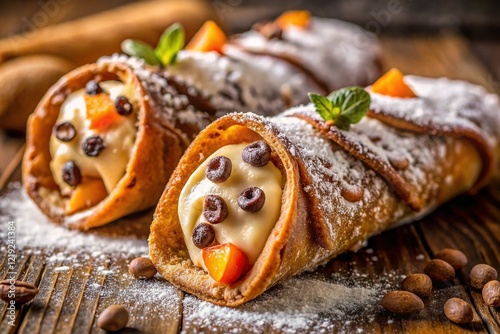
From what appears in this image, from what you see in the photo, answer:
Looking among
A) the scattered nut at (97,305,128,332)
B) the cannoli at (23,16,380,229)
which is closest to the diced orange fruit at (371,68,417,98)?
the cannoli at (23,16,380,229)

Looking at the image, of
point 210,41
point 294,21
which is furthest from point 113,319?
point 294,21

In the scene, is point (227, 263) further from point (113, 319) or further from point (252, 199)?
point (113, 319)

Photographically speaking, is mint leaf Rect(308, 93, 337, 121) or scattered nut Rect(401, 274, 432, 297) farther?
mint leaf Rect(308, 93, 337, 121)

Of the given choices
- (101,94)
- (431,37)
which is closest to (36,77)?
(101,94)

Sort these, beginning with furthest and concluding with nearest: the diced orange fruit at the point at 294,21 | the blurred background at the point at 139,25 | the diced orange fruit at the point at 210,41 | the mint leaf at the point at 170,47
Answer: the diced orange fruit at the point at 294,21
the blurred background at the point at 139,25
the diced orange fruit at the point at 210,41
the mint leaf at the point at 170,47

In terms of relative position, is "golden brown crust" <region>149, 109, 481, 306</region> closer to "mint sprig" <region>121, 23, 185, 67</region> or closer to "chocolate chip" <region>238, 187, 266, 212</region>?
"chocolate chip" <region>238, 187, 266, 212</region>

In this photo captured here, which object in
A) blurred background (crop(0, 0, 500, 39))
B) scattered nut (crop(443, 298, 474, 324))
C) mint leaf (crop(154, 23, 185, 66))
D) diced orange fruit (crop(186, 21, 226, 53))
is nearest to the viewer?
scattered nut (crop(443, 298, 474, 324))

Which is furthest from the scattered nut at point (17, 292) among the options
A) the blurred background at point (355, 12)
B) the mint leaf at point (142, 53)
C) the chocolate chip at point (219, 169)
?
the blurred background at point (355, 12)

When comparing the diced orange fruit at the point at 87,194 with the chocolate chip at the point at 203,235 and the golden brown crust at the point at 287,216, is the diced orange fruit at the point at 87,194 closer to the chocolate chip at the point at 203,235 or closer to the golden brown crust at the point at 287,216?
the golden brown crust at the point at 287,216
